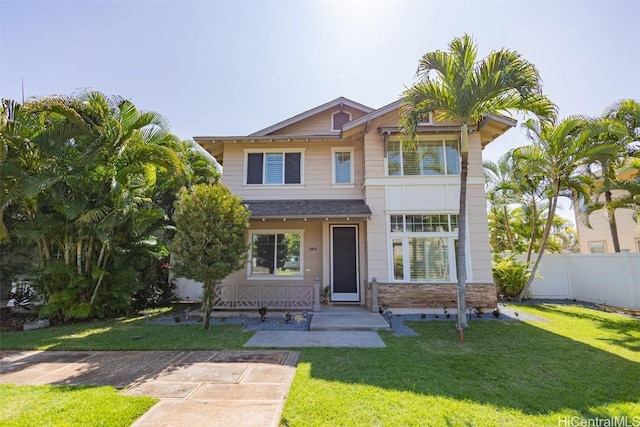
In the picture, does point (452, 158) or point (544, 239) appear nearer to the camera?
point (452, 158)

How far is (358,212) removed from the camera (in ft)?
32.8

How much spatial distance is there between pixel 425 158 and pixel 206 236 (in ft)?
26.0

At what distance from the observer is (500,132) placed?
11008 mm

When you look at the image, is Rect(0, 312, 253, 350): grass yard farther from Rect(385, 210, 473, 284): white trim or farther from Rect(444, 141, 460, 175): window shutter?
Rect(444, 141, 460, 175): window shutter

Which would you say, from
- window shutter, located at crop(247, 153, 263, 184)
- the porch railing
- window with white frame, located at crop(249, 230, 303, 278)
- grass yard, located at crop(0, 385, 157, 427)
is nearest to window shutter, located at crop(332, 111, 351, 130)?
window shutter, located at crop(247, 153, 263, 184)

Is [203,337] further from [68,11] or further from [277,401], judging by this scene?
[68,11]

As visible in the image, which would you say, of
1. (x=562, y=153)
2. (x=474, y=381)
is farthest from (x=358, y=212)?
(x=562, y=153)

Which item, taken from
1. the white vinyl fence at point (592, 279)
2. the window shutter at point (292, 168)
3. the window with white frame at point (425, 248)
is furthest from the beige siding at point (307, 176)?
the white vinyl fence at point (592, 279)

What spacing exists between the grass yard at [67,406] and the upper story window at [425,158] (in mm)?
9378

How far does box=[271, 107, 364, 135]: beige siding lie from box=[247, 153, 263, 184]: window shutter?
5.47ft

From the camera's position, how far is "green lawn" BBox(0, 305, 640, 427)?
3.64 m

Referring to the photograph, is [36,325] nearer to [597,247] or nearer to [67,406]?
[67,406]

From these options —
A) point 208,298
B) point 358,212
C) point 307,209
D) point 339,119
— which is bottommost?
point 208,298

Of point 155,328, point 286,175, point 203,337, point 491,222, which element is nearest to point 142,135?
point 286,175
